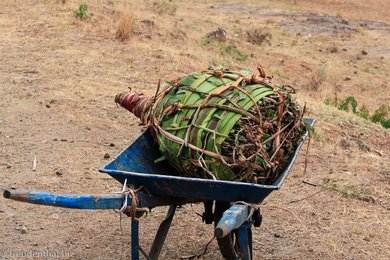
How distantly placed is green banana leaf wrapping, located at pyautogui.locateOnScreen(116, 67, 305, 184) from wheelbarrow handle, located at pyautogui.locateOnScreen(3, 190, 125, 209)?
0.52 metres

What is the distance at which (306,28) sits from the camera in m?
19.7

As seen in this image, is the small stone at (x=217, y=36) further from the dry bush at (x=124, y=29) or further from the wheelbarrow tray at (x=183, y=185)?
the wheelbarrow tray at (x=183, y=185)

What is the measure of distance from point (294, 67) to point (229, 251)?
10.9 m

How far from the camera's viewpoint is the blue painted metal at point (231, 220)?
2.84 metres

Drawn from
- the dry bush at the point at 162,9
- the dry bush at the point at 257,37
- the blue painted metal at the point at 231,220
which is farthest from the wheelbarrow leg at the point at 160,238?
the dry bush at the point at 162,9

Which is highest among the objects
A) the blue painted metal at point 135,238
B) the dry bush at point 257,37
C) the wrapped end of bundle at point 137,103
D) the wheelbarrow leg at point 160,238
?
the wrapped end of bundle at point 137,103

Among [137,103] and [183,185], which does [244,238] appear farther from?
[137,103]

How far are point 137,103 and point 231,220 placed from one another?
1.41 meters

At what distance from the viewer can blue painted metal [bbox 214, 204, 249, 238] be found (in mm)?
2844

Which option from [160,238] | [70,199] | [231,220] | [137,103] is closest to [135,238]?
[70,199]

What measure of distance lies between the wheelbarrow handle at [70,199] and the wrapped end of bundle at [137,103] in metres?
0.82

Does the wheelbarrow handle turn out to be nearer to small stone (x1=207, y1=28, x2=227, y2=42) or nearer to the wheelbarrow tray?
the wheelbarrow tray

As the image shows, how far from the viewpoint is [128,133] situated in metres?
7.20

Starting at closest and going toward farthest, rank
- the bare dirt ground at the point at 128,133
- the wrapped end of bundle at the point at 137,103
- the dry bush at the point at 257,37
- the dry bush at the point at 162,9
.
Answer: the wrapped end of bundle at the point at 137,103
the bare dirt ground at the point at 128,133
the dry bush at the point at 257,37
the dry bush at the point at 162,9
